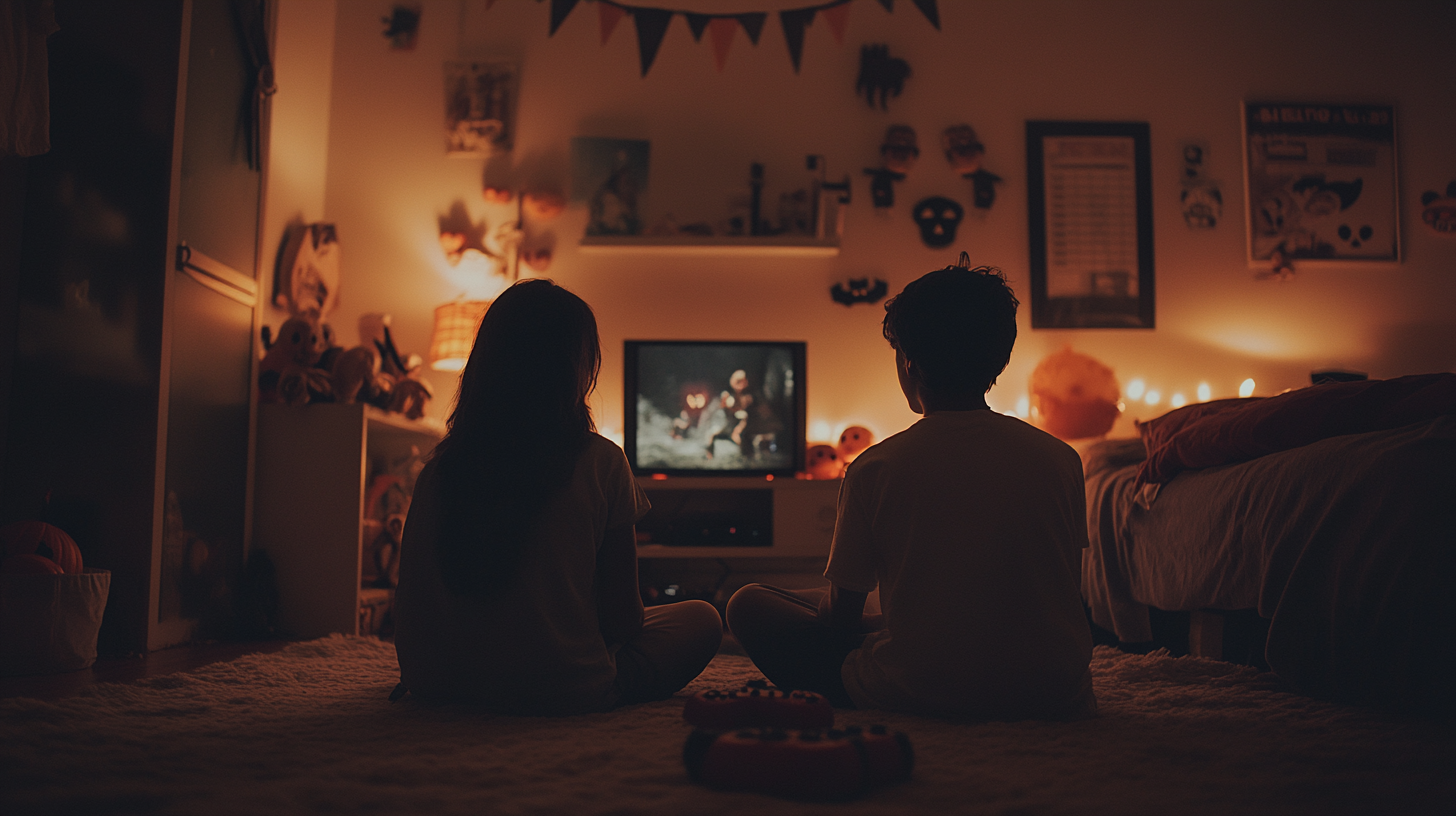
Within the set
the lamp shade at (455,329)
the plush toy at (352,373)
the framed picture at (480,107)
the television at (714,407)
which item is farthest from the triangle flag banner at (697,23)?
the plush toy at (352,373)

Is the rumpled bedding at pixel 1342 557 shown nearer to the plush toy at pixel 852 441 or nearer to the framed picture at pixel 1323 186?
the plush toy at pixel 852 441

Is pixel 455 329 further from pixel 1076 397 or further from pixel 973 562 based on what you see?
pixel 973 562

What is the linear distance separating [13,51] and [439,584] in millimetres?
1601

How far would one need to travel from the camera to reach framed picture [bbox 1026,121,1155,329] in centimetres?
383

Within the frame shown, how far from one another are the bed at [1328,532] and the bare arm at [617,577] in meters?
1.21

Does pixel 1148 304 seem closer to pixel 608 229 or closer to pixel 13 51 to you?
pixel 608 229

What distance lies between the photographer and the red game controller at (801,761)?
3.10 ft

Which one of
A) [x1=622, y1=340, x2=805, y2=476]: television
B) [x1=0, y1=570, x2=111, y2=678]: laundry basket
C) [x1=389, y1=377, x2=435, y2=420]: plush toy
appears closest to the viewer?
[x1=0, y1=570, x2=111, y2=678]: laundry basket

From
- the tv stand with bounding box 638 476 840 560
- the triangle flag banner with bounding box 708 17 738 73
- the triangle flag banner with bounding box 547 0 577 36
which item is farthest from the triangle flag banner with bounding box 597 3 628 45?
the tv stand with bounding box 638 476 840 560

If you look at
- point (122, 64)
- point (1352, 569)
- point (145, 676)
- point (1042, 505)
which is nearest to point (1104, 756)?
point (1042, 505)

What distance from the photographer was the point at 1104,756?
3.85 ft

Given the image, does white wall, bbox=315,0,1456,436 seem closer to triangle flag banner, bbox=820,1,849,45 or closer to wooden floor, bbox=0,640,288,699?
triangle flag banner, bbox=820,1,849,45

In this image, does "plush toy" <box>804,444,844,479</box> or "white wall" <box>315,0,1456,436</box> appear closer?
"plush toy" <box>804,444,844,479</box>

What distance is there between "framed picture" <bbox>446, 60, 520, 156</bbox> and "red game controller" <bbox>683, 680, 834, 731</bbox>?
303 centimetres
